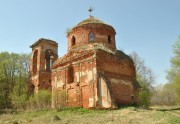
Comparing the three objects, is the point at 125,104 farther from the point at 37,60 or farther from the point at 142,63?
the point at 142,63

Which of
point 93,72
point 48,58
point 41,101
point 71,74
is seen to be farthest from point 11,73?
point 93,72

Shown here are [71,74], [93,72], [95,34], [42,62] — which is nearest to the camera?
[93,72]

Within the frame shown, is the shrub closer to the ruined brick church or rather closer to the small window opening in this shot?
the ruined brick church

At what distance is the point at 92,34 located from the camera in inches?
787

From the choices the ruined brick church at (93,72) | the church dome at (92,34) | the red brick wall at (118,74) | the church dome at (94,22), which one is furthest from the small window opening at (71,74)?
the church dome at (94,22)

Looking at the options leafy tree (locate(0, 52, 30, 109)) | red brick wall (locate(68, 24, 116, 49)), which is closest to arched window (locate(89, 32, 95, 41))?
red brick wall (locate(68, 24, 116, 49))

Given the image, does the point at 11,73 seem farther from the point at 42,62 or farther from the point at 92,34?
the point at 92,34

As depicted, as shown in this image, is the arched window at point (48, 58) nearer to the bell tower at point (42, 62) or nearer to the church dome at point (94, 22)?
the bell tower at point (42, 62)

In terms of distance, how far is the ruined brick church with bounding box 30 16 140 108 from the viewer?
16.7 m

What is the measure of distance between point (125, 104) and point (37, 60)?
436 inches

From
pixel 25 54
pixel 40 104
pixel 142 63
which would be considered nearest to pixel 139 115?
pixel 40 104

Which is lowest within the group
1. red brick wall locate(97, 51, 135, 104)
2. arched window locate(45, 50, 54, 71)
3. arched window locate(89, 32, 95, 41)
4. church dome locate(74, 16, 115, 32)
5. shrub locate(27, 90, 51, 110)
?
shrub locate(27, 90, 51, 110)

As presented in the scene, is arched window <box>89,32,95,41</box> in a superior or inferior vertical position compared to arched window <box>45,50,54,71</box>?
superior

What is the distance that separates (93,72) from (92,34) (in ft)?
13.8
